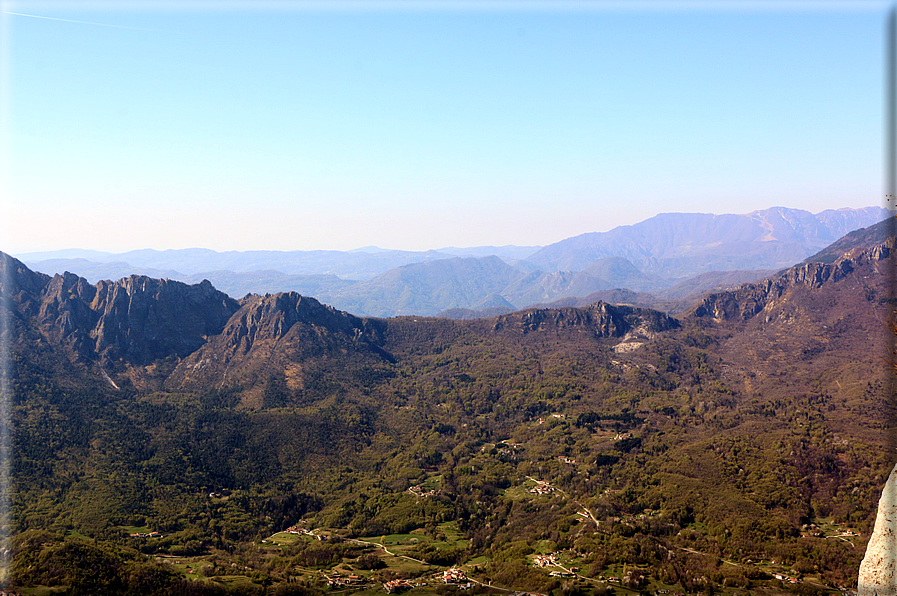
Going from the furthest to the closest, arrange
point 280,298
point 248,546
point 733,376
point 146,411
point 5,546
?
point 280,298 < point 733,376 < point 146,411 < point 248,546 < point 5,546

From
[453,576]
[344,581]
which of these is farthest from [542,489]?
[344,581]

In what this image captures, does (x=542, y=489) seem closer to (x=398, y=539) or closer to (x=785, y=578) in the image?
(x=398, y=539)

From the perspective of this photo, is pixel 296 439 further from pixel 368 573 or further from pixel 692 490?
pixel 692 490

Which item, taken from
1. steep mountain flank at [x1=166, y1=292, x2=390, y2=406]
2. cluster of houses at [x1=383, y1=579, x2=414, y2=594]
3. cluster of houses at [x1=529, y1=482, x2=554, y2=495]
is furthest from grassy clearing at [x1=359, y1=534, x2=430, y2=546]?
steep mountain flank at [x1=166, y1=292, x2=390, y2=406]

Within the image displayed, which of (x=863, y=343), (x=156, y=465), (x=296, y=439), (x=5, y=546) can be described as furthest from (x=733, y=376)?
(x=5, y=546)

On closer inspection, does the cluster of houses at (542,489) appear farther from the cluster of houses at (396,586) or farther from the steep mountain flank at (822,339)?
the steep mountain flank at (822,339)

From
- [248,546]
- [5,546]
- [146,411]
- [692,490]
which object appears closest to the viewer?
[5,546]
